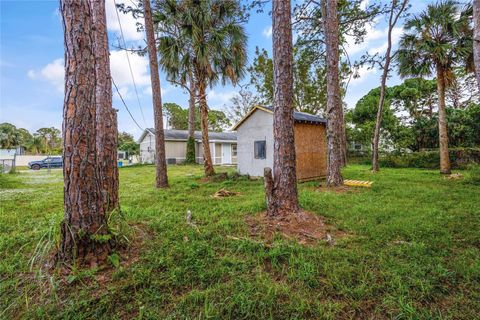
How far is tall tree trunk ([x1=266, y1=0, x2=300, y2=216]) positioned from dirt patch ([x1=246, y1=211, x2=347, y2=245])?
16 centimetres

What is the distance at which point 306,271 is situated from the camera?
2.20 meters

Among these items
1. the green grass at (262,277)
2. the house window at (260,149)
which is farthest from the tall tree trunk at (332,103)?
the green grass at (262,277)

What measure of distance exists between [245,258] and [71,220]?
1.86 meters

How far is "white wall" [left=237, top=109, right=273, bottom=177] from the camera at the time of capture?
8.98 meters

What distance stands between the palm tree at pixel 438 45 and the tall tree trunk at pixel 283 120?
9.19 metres

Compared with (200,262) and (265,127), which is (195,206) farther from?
(265,127)

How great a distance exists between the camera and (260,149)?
9398 millimetres

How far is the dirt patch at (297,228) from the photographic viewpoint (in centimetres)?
303

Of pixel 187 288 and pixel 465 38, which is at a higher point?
pixel 465 38

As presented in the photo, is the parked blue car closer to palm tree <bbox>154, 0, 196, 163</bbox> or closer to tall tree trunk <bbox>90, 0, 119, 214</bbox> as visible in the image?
palm tree <bbox>154, 0, 196, 163</bbox>

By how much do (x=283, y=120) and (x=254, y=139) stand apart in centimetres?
594

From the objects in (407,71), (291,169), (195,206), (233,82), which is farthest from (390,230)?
(407,71)

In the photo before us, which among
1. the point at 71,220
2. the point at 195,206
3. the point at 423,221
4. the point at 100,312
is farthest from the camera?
the point at 195,206

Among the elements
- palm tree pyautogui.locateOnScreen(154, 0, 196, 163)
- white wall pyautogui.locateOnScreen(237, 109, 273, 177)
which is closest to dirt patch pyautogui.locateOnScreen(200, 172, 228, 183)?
white wall pyautogui.locateOnScreen(237, 109, 273, 177)
